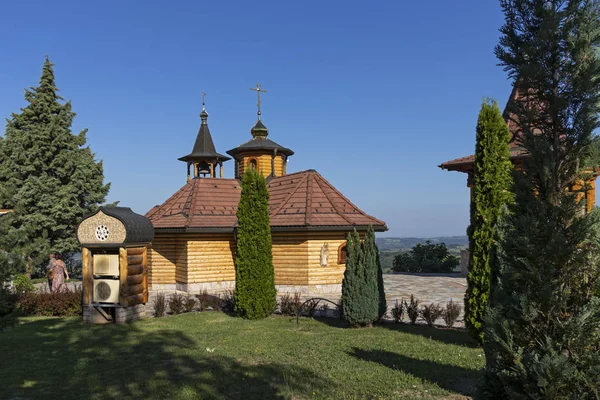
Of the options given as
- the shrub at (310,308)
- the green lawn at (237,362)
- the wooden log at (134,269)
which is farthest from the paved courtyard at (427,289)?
the wooden log at (134,269)

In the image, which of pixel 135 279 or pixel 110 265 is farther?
pixel 135 279

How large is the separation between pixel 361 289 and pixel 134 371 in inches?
239

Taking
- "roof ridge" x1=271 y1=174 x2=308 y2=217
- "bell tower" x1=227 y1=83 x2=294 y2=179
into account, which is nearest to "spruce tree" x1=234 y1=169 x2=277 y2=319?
"roof ridge" x1=271 y1=174 x2=308 y2=217

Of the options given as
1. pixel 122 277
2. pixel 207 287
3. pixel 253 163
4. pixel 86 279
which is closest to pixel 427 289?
pixel 207 287

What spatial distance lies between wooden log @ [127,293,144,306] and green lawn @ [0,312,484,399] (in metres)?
0.78

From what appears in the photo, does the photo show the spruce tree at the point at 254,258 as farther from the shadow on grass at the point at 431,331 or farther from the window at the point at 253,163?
the window at the point at 253,163

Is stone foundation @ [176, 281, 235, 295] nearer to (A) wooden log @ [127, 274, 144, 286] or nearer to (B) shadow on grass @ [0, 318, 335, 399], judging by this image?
(A) wooden log @ [127, 274, 144, 286]

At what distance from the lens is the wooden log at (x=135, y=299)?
42.8ft

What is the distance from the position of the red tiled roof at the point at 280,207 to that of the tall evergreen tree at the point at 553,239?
13.3 m

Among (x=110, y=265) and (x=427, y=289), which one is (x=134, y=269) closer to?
(x=110, y=265)

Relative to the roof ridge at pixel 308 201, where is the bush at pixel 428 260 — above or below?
below

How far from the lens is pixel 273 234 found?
19.4 m

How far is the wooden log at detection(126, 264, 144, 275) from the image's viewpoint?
42.8 feet

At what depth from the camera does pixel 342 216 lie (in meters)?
19.5
